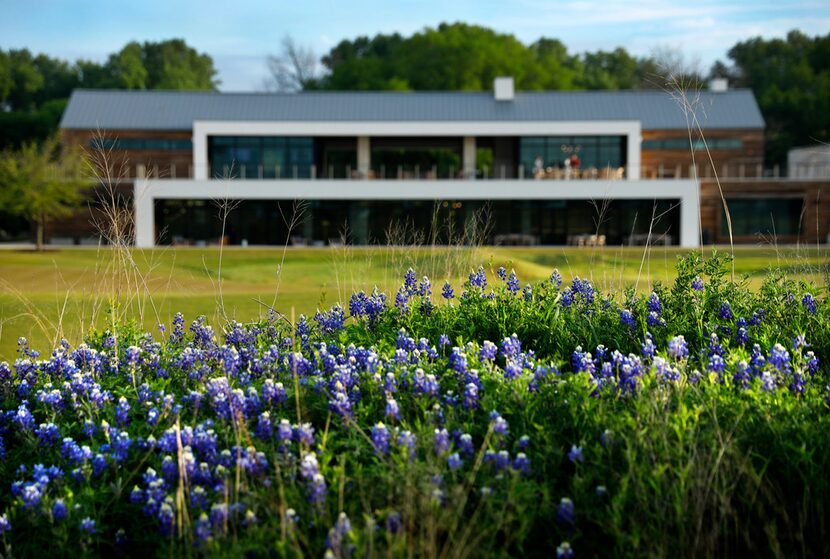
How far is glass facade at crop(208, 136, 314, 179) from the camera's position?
120 ft

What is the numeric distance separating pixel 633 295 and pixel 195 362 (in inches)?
121

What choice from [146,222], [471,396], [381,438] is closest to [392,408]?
[381,438]

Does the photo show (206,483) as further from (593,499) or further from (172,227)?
(172,227)

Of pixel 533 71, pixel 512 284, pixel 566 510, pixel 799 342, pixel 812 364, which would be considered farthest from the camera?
pixel 533 71

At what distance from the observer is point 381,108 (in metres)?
38.7

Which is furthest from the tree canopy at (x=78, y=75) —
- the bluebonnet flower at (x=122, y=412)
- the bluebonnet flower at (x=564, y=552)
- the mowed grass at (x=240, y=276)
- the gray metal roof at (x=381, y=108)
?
the bluebonnet flower at (x=564, y=552)

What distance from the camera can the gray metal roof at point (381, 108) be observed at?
38125 millimetres

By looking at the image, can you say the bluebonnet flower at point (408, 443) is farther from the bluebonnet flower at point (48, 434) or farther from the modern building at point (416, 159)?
the modern building at point (416, 159)

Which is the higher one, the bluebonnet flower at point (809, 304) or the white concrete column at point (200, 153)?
the white concrete column at point (200, 153)

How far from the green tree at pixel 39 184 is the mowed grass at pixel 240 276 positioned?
2460mm

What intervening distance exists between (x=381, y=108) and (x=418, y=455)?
35.3 metres

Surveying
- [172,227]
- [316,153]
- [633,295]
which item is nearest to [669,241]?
[316,153]

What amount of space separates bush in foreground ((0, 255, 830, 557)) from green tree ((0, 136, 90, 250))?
2944cm

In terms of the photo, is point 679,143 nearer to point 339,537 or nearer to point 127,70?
point 127,70
